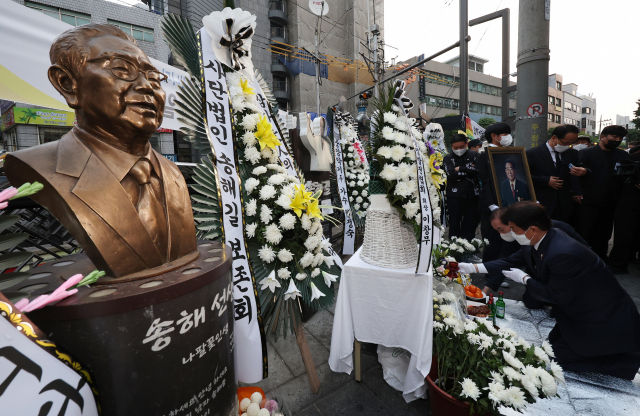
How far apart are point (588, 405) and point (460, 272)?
131cm

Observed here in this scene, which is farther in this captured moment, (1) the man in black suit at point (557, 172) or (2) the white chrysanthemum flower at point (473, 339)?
(1) the man in black suit at point (557, 172)

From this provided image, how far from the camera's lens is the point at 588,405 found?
2086mm

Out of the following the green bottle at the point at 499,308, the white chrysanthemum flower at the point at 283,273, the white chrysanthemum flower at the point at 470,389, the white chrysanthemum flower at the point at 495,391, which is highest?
the white chrysanthemum flower at the point at 283,273

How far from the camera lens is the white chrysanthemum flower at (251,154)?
6.98 feet

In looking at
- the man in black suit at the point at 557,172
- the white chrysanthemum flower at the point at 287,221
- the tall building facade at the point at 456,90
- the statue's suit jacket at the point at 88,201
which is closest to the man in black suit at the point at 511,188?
the man in black suit at the point at 557,172

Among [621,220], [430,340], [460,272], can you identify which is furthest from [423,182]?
[621,220]

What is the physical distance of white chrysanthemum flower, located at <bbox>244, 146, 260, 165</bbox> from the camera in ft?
6.98

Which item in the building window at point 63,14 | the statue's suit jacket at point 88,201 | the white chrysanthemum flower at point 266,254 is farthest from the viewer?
the building window at point 63,14

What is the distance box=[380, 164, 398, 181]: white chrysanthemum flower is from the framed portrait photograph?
270cm

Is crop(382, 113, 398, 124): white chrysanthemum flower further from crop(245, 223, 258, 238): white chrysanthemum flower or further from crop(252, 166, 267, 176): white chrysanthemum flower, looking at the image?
crop(245, 223, 258, 238): white chrysanthemum flower

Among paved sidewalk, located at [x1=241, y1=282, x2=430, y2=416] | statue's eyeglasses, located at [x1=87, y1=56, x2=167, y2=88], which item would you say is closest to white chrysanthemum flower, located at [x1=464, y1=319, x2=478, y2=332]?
paved sidewalk, located at [x1=241, y1=282, x2=430, y2=416]

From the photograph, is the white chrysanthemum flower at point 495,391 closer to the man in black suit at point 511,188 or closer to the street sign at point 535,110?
the man in black suit at point 511,188

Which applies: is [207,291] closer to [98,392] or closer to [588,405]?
[98,392]

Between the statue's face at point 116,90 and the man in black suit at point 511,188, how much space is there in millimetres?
4343
